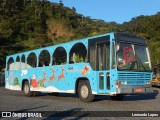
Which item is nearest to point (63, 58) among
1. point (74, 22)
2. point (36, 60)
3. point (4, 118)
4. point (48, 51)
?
point (48, 51)

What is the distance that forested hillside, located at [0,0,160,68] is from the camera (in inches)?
3829

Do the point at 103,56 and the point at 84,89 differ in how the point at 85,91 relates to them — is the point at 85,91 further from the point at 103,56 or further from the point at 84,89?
the point at 103,56

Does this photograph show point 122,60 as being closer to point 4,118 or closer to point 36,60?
point 4,118

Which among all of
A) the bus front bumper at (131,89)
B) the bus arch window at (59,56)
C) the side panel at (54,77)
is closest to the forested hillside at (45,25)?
the side panel at (54,77)

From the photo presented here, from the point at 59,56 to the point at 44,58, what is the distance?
1974 mm

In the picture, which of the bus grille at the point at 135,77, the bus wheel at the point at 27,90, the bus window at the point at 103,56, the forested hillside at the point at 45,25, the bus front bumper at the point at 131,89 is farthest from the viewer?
the forested hillside at the point at 45,25

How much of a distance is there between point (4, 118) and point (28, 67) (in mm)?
11774

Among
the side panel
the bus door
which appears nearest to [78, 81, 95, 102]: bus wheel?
the side panel

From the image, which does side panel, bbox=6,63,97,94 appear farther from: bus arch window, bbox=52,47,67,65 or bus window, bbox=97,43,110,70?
bus window, bbox=97,43,110,70

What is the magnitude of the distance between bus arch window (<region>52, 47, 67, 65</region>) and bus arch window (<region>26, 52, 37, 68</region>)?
8.40ft

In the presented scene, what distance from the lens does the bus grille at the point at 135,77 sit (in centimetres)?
1503

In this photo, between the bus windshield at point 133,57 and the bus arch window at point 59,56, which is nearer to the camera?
the bus windshield at point 133,57

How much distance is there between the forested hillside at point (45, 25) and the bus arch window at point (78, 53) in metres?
64.1

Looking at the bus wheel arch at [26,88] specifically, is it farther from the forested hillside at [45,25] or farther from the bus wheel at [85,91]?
the forested hillside at [45,25]
